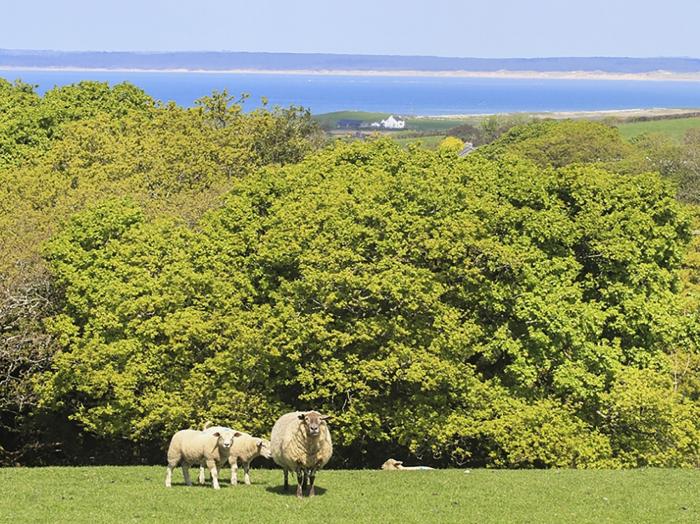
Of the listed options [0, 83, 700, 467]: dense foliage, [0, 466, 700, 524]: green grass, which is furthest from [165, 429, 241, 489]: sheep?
[0, 83, 700, 467]: dense foliage

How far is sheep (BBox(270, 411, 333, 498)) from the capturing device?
2397cm

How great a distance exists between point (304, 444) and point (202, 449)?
281 centimetres

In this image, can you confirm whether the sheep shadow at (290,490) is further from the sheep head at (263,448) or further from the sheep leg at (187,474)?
the sheep leg at (187,474)

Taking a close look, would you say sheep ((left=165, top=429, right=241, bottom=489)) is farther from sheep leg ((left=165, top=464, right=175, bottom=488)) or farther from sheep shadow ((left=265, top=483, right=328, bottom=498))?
sheep shadow ((left=265, top=483, right=328, bottom=498))

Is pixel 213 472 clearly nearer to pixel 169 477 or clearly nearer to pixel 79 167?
pixel 169 477

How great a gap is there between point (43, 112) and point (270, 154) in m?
14.3

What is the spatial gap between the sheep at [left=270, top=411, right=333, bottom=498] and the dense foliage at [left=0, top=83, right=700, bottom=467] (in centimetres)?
908

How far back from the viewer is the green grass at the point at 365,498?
906 inches

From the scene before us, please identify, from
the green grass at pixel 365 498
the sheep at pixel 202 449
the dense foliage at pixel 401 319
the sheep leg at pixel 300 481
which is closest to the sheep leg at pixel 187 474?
the sheep at pixel 202 449

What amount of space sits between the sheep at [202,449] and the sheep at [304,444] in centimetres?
131

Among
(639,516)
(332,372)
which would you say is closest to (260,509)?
(639,516)

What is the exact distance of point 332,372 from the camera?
113 feet

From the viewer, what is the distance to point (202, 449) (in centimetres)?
2552

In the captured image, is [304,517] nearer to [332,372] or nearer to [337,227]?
[332,372]
